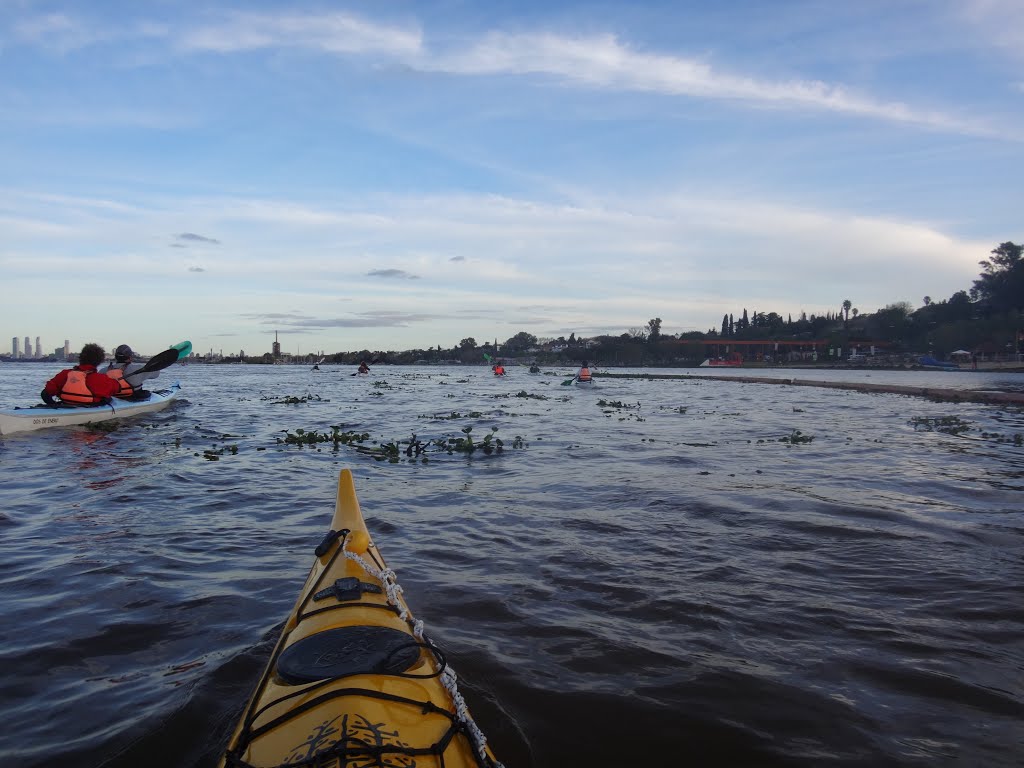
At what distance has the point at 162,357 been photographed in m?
21.1

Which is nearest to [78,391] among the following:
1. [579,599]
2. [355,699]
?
[579,599]

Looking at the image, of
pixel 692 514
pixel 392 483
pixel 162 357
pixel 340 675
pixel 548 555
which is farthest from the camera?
pixel 162 357

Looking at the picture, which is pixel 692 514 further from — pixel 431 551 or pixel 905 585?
pixel 431 551

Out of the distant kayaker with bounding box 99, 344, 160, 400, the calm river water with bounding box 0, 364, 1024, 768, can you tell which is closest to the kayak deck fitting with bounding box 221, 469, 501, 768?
the calm river water with bounding box 0, 364, 1024, 768

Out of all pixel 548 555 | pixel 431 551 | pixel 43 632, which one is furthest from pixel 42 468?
pixel 548 555

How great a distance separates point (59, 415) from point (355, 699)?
17258 mm

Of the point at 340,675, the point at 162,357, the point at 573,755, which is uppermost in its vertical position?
the point at 162,357

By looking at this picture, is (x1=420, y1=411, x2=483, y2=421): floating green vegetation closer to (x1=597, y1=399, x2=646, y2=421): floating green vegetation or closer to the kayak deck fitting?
(x1=597, y1=399, x2=646, y2=421): floating green vegetation

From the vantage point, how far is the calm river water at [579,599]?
3660 mm

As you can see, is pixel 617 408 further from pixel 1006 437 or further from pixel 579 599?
pixel 579 599

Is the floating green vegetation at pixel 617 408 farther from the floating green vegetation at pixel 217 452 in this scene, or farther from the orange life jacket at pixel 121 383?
the orange life jacket at pixel 121 383

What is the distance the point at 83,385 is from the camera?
16.7 m

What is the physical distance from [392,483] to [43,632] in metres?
6.00

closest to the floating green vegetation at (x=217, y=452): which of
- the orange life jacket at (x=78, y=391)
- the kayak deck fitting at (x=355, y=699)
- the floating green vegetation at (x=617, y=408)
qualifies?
the orange life jacket at (x=78, y=391)
